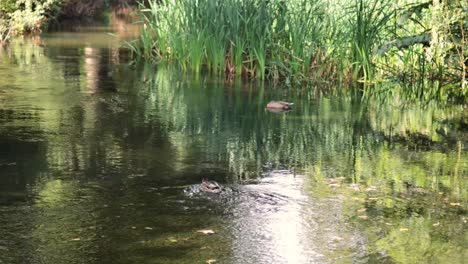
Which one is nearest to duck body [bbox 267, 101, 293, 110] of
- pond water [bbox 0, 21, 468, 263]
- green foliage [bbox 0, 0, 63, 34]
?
pond water [bbox 0, 21, 468, 263]

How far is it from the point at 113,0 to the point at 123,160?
31.9m

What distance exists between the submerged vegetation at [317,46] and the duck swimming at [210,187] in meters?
7.10

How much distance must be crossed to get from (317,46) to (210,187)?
828 cm

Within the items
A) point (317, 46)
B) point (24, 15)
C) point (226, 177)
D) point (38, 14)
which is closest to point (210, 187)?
point (226, 177)

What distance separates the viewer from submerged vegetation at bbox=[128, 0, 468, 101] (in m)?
14.3

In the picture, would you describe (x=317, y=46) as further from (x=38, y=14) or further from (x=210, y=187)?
(x=38, y=14)

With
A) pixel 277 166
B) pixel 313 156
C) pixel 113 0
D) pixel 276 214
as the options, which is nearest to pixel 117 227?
pixel 276 214

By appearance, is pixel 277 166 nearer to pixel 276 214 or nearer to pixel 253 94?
pixel 276 214

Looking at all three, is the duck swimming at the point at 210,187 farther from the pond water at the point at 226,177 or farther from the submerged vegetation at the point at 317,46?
the submerged vegetation at the point at 317,46

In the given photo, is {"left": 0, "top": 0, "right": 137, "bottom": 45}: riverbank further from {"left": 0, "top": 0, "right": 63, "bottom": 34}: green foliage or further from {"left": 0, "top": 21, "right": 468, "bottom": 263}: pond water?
{"left": 0, "top": 21, "right": 468, "bottom": 263}: pond water

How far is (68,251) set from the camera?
5.60m

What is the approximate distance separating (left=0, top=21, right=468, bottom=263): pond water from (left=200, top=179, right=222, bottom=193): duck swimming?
0.06 metres

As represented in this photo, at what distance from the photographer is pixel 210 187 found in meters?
7.14

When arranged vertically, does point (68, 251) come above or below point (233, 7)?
below
